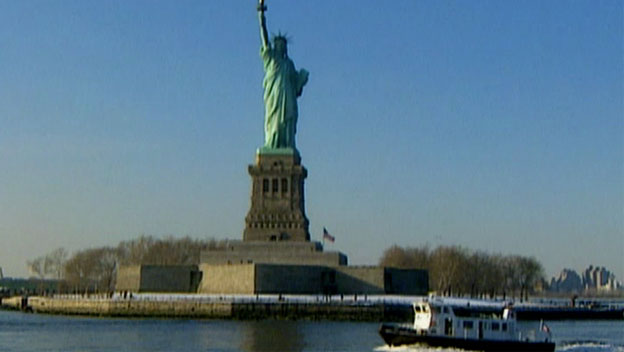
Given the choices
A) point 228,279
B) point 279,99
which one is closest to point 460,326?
point 228,279

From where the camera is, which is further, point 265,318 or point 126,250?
point 126,250

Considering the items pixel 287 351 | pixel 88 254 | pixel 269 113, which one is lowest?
pixel 287 351

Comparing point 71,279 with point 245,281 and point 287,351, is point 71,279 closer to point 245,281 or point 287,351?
point 245,281

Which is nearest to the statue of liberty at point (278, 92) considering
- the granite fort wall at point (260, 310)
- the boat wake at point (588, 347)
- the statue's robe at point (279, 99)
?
the statue's robe at point (279, 99)

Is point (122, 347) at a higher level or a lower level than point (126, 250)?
lower

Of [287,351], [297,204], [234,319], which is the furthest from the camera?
[297,204]

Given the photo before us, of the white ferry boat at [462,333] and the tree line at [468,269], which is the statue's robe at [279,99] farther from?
Result: the white ferry boat at [462,333]

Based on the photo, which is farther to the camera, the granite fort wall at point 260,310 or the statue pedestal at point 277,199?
the statue pedestal at point 277,199

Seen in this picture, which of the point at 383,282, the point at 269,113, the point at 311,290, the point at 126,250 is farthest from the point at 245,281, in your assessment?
the point at 126,250
